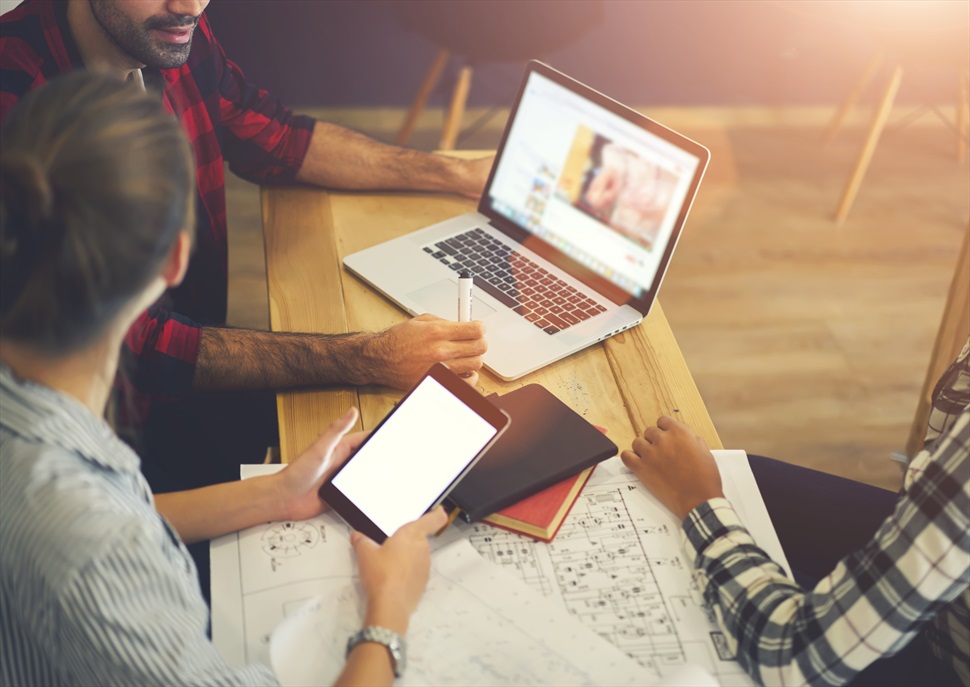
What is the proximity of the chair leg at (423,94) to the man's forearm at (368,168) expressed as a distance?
1.33 metres

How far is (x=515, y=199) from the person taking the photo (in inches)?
59.2

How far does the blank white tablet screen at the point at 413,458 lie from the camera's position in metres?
1.03

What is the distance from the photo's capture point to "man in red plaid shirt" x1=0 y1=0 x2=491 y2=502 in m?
1.23

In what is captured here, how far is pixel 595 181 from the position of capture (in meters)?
1.39

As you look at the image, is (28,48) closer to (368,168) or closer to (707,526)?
(368,168)

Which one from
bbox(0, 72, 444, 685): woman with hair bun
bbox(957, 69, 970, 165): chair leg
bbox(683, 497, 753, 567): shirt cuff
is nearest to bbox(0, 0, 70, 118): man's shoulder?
bbox(0, 72, 444, 685): woman with hair bun

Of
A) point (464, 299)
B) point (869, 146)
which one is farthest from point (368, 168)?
point (869, 146)

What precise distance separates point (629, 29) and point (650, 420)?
91.7 inches

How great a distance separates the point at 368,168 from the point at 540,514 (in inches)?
31.7

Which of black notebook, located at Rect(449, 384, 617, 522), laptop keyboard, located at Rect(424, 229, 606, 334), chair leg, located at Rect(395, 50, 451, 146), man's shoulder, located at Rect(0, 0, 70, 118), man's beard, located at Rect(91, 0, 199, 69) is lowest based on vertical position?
chair leg, located at Rect(395, 50, 451, 146)

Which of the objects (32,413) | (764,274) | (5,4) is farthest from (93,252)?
A: (764,274)

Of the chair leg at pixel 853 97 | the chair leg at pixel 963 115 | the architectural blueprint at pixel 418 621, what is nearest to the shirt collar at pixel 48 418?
the architectural blueprint at pixel 418 621

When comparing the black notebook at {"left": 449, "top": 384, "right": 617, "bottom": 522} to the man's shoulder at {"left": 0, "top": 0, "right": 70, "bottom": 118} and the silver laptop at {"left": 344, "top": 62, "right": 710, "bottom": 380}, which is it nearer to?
the silver laptop at {"left": 344, "top": 62, "right": 710, "bottom": 380}

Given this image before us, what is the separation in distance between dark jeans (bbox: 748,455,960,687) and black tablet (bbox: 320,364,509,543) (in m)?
0.47
